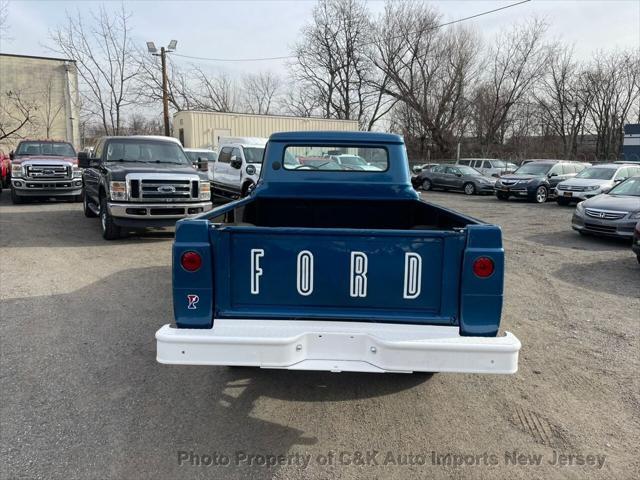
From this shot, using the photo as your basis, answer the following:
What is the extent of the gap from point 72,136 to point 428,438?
109ft

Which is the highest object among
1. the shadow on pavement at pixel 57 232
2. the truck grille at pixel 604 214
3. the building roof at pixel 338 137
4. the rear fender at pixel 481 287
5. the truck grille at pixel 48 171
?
the building roof at pixel 338 137

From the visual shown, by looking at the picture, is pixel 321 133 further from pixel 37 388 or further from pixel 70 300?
pixel 70 300

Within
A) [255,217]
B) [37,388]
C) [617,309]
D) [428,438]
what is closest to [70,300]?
[37,388]

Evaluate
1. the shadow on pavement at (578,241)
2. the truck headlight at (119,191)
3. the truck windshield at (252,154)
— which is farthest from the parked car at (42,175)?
the shadow on pavement at (578,241)

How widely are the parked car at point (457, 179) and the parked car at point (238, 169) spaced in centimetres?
1216

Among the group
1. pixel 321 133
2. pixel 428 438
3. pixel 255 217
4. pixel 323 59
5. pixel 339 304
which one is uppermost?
pixel 323 59

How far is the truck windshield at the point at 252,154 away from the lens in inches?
564

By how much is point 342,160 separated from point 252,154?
10134 mm

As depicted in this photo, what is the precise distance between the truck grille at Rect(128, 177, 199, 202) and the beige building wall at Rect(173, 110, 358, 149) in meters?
21.3

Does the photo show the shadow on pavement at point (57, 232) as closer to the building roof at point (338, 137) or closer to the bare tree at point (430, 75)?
the building roof at point (338, 137)

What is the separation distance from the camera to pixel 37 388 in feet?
11.9

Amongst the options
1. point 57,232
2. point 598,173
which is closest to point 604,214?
point 598,173

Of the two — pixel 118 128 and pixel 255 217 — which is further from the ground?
pixel 118 128

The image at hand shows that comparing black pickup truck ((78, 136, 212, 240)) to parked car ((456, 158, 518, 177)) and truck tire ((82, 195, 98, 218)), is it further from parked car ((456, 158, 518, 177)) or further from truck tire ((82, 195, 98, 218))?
parked car ((456, 158, 518, 177))
